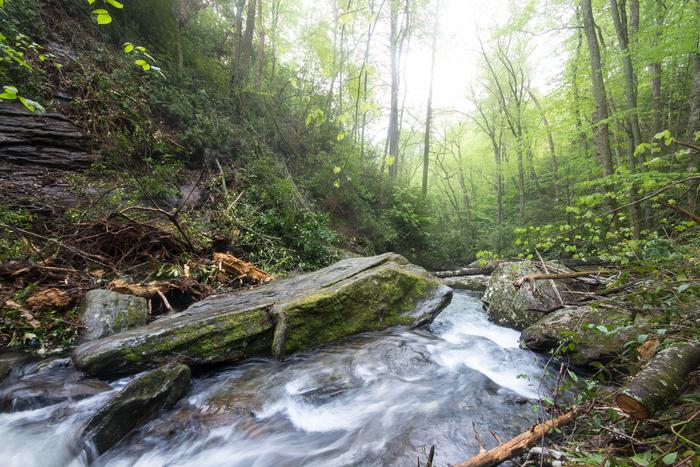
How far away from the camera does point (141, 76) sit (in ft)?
25.8

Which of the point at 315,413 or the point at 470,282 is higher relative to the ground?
the point at 470,282

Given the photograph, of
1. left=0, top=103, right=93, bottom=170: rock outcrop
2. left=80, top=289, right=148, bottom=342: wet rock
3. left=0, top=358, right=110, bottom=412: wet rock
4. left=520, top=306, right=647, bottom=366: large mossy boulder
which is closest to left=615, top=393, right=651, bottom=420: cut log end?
left=520, top=306, right=647, bottom=366: large mossy boulder

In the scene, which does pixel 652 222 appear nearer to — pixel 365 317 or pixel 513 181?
pixel 365 317

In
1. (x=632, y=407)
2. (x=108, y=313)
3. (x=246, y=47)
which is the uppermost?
(x=246, y=47)

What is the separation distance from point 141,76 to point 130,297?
257 inches

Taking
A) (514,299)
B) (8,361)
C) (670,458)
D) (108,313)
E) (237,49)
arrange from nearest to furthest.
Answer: (670,458), (8,361), (108,313), (514,299), (237,49)

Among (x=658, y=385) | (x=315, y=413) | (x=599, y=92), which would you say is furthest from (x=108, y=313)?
(x=599, y=92)

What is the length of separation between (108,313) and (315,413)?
3.00 m

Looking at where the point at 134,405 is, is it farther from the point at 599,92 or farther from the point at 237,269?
the point at 599,92

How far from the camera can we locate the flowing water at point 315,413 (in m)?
2.60

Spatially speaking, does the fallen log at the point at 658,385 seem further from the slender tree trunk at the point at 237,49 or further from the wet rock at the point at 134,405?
the slender tree trunk at the point at 237,49

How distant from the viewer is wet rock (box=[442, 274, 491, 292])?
29.2 ft

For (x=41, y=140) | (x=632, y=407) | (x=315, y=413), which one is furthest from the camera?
(x=41, y=140)

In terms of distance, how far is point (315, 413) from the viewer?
3213 mm
